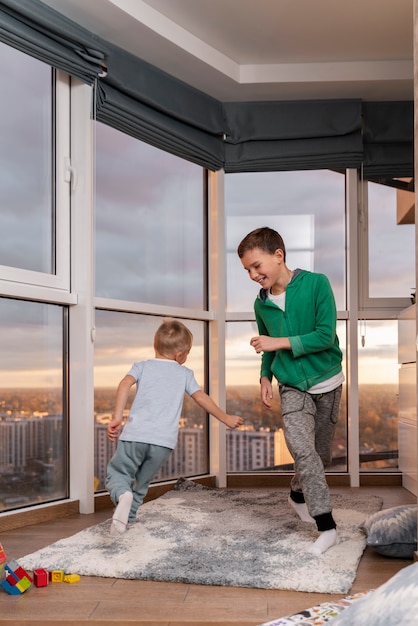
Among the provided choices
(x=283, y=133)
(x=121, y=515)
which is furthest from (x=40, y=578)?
(x=283, y=133)

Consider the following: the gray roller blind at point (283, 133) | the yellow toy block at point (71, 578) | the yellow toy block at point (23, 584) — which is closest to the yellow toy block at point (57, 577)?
the yellow toy block at point (71, 578)

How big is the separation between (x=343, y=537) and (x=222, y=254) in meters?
2.11

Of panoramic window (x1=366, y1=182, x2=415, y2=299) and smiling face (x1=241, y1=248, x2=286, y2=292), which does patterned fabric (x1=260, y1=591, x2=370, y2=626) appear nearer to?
smiling face (x1=241, y1=248, x2=286, y2=292)

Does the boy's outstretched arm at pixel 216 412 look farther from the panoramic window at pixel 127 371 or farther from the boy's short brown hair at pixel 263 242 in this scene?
the panoramic window at pixel 127 371

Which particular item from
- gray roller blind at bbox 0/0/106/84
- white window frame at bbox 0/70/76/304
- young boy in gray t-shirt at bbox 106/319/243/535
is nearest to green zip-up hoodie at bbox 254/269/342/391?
young boy in gray t-shirt at bbox 106/319/243/535

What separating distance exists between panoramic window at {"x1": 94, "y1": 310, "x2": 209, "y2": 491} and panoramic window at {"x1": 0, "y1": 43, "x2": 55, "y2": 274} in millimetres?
496

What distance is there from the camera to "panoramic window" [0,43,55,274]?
3.37 meters

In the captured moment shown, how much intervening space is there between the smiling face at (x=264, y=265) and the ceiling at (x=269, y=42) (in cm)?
134

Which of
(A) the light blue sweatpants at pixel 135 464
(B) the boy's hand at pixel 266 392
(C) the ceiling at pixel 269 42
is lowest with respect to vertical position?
(A) the light blue sweatpants at pixel 135 464

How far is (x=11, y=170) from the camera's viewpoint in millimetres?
3400

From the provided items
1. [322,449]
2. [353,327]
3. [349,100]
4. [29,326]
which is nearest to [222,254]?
[353,327]

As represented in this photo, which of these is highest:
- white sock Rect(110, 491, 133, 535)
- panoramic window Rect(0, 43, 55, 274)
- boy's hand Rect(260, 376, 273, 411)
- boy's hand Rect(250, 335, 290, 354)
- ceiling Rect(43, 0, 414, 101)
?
ceiling Rect(43, 0, 414, 101)

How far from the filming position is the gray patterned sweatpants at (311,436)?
9.00 ft

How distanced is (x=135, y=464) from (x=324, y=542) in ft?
2.62
